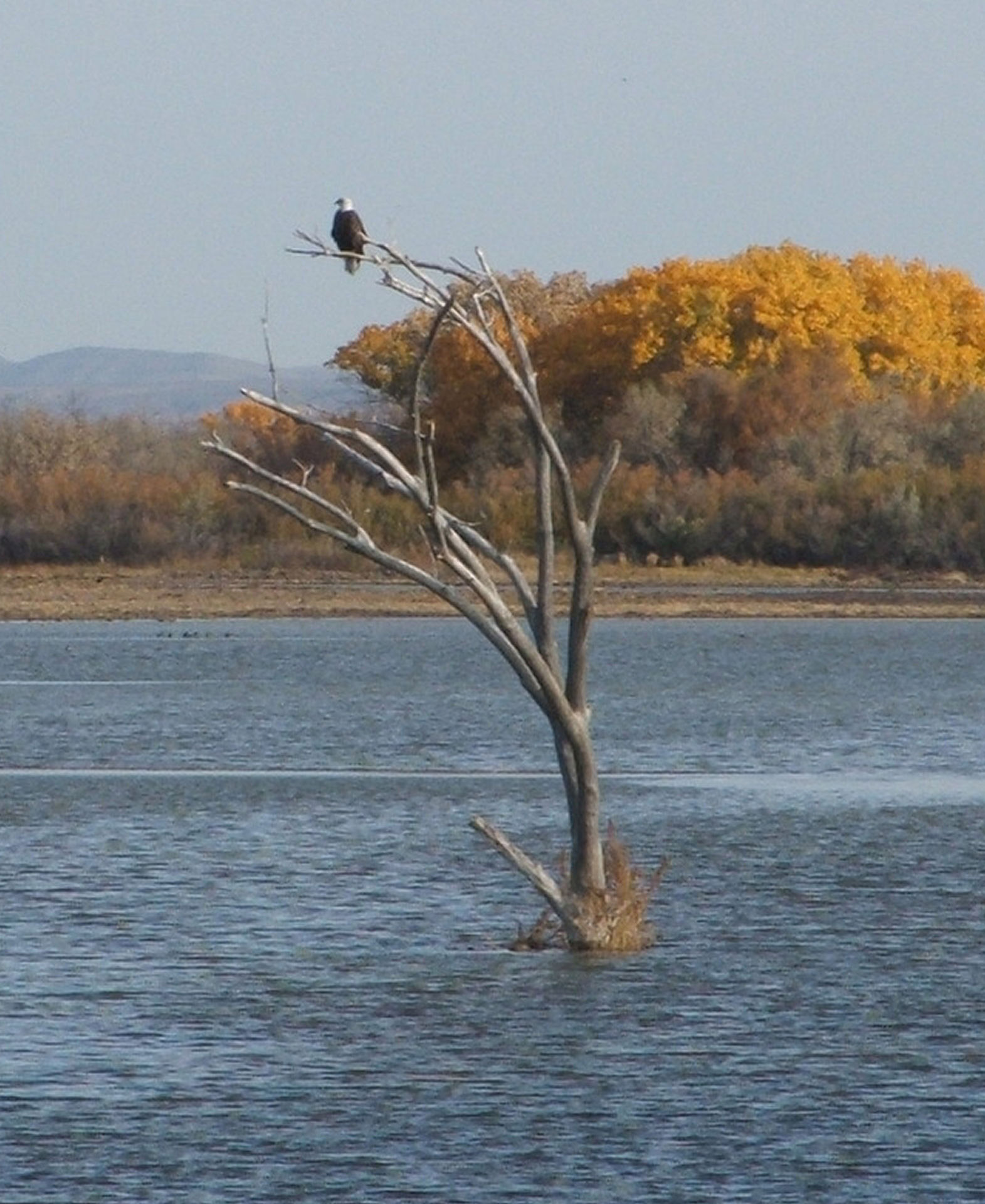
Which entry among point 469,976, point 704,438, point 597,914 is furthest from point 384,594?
point 469,976

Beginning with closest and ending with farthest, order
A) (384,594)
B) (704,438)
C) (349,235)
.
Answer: (349,235)
(384,594)
(704,438)

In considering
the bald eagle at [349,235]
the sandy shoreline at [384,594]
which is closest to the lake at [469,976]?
the bald eagle at [349,235]

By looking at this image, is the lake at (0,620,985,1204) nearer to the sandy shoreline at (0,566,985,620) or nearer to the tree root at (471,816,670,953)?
the tree root at (471,816,670,953)

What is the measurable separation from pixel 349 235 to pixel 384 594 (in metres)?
49.3

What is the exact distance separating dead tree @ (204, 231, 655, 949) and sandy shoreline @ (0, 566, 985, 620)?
41.4m

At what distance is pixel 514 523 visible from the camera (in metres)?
65.8

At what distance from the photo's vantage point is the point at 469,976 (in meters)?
15.5

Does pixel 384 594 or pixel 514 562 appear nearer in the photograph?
pixel 514 562

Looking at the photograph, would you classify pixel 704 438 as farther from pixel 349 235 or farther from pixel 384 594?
pixel 349 235

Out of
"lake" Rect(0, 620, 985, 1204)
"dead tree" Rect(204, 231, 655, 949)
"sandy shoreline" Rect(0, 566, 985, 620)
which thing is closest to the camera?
"lake" Rect(0, 620, 985, 1204)

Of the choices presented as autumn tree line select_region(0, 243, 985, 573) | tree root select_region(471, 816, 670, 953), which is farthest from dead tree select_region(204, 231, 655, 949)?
autumn tree line select_region(0, 243, 985, 573)

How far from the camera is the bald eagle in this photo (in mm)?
13445

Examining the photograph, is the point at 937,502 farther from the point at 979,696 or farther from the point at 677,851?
the point at 677,851

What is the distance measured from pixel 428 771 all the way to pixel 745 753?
3603 millimetres
